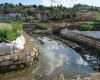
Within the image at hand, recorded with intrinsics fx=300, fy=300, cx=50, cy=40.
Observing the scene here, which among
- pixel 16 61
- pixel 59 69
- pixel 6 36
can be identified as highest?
pixel 6 36

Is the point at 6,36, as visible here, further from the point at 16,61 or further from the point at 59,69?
the point at 59,69

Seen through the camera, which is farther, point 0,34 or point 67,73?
point 0,34

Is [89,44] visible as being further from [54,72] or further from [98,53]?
[54,72]

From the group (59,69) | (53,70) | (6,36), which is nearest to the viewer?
(53,70)

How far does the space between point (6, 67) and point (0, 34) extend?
11.3 ft

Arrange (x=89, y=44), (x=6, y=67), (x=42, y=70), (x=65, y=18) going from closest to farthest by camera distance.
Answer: (x=6, y=67), (x=42, y=70), (x=89, y=44), (x=65, y=18)

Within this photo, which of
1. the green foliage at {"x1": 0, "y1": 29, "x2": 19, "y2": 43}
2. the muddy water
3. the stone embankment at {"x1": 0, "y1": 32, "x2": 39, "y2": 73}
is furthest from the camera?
the green foliage at {"x1": 0, "y1": 29, "x2": 19, "y2": 43}

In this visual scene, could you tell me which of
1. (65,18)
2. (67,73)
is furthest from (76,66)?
(65,18)

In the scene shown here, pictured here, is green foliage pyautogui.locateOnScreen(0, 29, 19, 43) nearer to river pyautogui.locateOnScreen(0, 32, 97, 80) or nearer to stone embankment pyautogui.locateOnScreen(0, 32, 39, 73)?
stone embankment pyautogui.locateOnScreen(0, 32, 39, 73)

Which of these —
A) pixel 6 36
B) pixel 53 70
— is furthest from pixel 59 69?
pixel 6 36

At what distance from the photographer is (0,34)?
20000mm

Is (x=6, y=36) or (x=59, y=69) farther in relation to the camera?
(x=6, y=36)

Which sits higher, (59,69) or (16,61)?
(16,61)

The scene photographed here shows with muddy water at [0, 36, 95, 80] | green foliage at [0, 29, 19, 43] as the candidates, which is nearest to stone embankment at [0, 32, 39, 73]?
muddy water at [0, 36, 95, 80]
